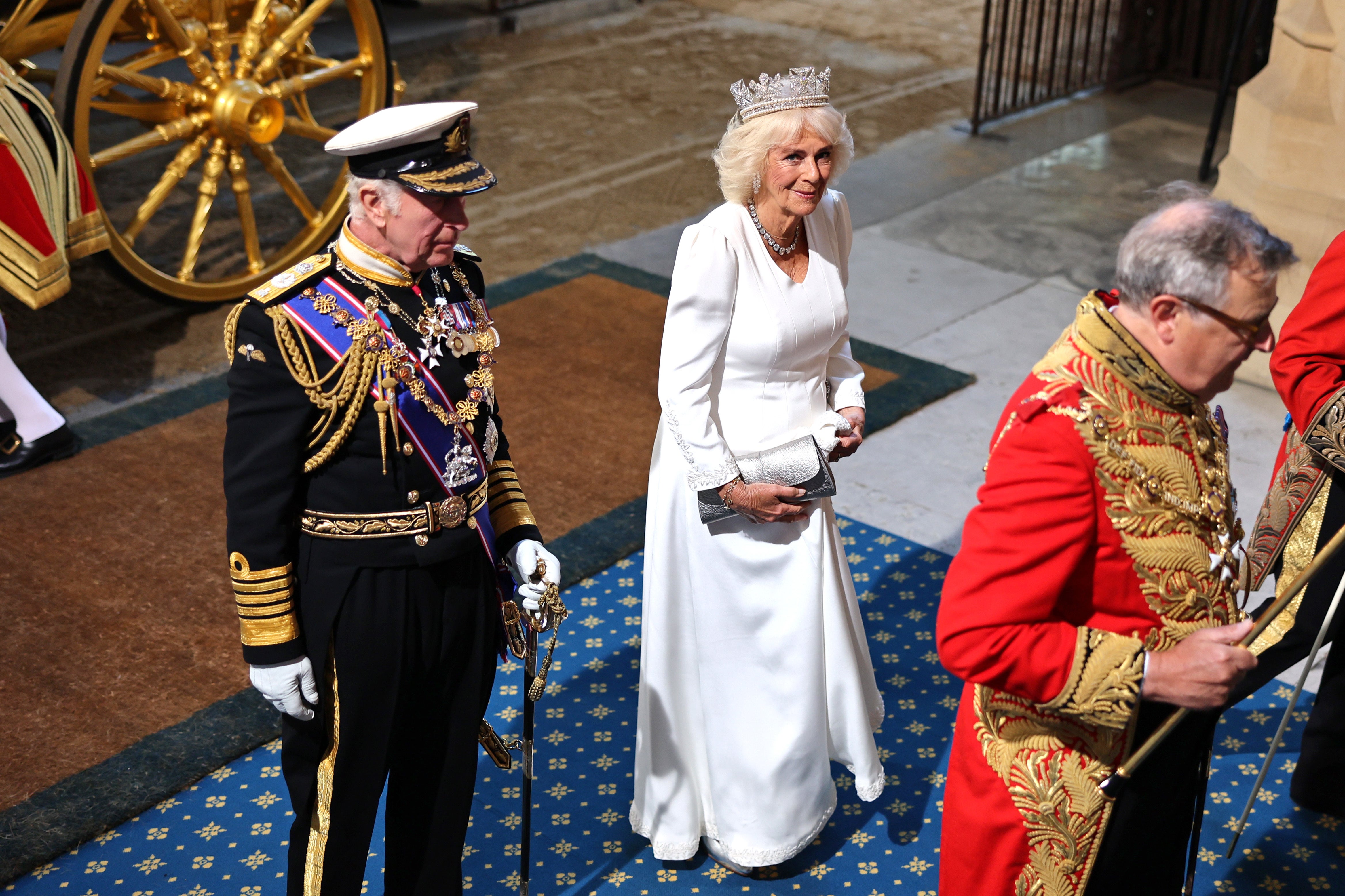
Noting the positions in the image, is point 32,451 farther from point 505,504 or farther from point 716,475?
point 716,475

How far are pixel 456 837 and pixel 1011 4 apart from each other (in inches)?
381

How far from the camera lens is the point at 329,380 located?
6.93ft

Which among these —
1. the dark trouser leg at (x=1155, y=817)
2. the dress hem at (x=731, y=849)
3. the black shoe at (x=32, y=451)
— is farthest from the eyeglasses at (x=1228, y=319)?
the black shoe at (x=32, y=451)

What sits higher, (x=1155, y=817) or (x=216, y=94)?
(x=216, y=94)

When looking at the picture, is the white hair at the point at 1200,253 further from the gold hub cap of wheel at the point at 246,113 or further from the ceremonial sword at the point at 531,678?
the gold hub cap of wheel at the point at 246,113

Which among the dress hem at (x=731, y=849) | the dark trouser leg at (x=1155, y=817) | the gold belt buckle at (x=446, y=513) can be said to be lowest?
the dress hem at (x=731, y=849)

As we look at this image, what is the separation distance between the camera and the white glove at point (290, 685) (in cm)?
218

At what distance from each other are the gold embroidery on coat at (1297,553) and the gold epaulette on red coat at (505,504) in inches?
62.5

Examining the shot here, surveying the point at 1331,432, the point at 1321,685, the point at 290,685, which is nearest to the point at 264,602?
the point at 290,685

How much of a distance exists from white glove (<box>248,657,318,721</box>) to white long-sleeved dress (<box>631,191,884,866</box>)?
837 mm

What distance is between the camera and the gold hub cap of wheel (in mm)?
5410

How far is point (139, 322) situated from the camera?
18.8 ft

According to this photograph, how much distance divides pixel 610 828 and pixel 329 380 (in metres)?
1.42

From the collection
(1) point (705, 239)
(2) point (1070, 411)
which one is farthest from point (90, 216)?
(2) point (1070, 411)
